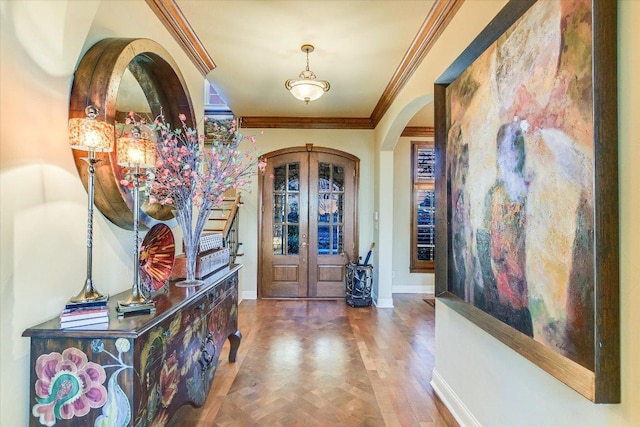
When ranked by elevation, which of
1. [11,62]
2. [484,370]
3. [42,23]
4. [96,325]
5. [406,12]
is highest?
[406,12]

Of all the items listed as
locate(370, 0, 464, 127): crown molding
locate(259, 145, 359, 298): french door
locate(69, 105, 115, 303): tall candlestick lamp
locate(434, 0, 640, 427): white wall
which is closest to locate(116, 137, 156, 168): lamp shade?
locate(69, 105, 115, 303): tall candlestick lamp

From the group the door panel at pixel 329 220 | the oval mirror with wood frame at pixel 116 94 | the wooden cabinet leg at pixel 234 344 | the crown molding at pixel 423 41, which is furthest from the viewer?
the door panel at pixel 329 220

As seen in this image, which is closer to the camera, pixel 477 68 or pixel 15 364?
pixel 15 364

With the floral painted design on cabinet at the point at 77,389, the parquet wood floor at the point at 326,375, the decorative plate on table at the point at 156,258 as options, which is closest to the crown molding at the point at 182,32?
the decorative plate on table at the point at 156,258

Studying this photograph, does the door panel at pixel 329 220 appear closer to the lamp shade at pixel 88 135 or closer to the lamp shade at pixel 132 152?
the lamp shade at pixel 132 152

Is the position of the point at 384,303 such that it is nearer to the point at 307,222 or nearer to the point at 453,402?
the point at 307,222

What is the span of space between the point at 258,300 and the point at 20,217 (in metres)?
4.49

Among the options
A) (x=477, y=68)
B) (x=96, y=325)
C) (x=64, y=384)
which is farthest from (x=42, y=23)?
(x=477, y=68)

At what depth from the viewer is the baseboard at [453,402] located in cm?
213

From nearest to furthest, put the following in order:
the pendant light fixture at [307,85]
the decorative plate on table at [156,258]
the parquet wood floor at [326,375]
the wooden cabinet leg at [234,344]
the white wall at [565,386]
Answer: the white wall at [565,386], the decorative plate on table at [156,258], the parquet wood floor at [326,375], the wooden cabinet leg at [234,344], the pendant light fixture at [307,85]

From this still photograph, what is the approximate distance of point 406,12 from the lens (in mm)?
2680

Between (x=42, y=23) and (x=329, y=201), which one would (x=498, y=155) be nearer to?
(x=42, y=23)

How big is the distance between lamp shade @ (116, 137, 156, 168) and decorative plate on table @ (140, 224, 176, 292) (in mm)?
491

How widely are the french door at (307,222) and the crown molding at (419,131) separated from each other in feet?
3.95
